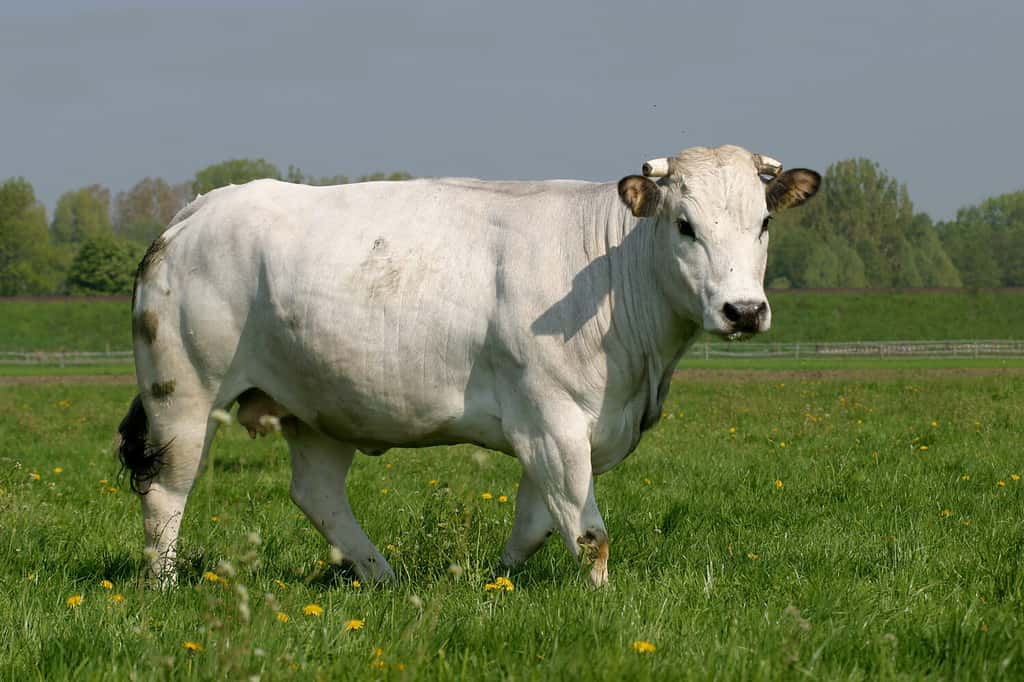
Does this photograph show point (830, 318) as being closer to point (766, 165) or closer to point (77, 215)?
point (766, 165)

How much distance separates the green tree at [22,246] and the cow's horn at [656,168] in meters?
94.6

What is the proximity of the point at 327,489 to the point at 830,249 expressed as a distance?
88149 mm

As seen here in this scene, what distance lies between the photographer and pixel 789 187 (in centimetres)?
550

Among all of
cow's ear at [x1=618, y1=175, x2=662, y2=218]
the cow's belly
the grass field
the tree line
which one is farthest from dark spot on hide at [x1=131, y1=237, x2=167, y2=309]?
the tree line

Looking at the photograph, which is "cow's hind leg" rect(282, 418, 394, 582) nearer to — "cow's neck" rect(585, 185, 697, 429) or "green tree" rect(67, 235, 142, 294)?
"cow's neck" rect(585, 185, 697, 429)

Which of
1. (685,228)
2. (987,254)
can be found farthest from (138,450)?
(987,254)

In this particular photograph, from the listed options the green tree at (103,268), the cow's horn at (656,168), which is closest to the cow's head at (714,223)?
the cow's horn at (656,168)

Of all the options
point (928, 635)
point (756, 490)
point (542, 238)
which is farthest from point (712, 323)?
point (756, 490)

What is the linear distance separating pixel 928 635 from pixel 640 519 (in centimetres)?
320

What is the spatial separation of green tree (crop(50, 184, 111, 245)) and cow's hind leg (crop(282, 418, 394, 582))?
13227 cm

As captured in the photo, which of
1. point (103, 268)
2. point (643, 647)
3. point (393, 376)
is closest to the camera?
point (643, 647)

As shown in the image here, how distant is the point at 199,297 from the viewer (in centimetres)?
607

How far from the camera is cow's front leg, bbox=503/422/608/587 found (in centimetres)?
519

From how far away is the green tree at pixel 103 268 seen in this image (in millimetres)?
88875
